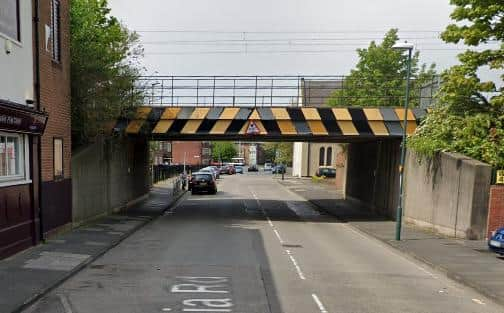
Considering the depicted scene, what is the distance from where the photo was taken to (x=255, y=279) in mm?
9516

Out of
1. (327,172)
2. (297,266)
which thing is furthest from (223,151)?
(297,266)

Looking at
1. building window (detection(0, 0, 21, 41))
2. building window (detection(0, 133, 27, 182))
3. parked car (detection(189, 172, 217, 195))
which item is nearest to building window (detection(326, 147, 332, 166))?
parked car (detection(189, 172, 217, 195))

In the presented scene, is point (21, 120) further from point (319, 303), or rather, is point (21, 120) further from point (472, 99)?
point (472, 99)

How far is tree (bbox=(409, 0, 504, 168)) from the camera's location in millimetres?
15620

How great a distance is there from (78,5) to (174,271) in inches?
568

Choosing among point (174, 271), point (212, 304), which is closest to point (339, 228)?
point (174, 271)

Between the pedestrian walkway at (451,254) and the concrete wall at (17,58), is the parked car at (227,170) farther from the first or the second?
the concrete wall at (17,58)

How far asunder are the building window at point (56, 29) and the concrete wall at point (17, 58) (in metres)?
1.81

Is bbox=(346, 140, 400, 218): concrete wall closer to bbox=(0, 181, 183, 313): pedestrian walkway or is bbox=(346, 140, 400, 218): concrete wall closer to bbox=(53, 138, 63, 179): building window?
bbox=(0, 181, 183, 313): pedestrian walkway

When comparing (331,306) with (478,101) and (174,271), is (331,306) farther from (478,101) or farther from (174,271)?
(478,101)

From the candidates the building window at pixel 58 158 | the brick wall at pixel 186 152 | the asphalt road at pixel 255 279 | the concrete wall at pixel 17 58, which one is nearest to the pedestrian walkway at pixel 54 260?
the asphalt road at pixel 255 279

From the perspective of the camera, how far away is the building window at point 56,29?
1355cm

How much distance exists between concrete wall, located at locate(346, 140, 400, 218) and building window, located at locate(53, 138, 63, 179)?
14421 mm

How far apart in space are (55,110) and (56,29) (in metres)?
2.61
